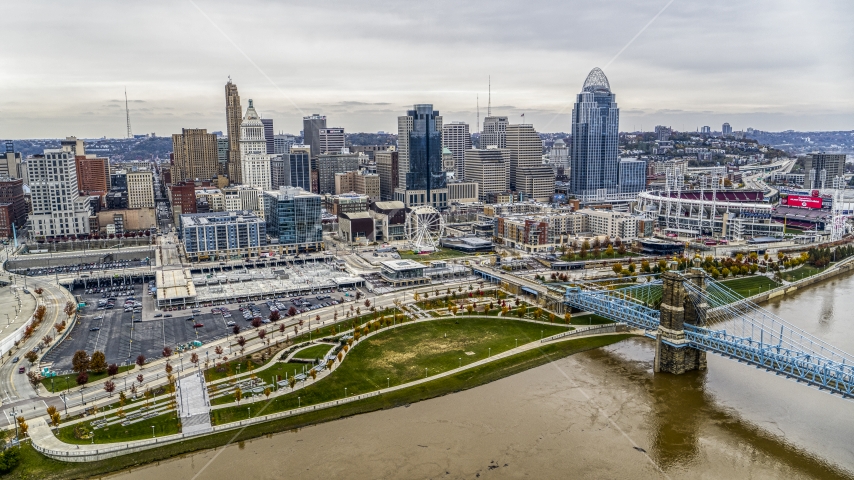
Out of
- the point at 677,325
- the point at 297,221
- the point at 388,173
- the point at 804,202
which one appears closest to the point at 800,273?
the point at 677,325

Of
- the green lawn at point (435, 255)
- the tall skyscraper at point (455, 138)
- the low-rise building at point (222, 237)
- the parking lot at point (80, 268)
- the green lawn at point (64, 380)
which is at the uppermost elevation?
the tall skyscraper at point (455, 138)

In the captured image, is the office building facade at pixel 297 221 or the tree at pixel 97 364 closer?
the tree at pixel 97 364

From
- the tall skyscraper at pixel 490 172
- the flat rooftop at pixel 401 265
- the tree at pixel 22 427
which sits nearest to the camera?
the tree at pixel 22 427

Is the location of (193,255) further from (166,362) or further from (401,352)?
(401,352)

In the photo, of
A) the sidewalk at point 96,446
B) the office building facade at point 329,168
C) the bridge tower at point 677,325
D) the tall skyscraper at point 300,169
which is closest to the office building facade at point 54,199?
the tall skyscraper at point 300,169

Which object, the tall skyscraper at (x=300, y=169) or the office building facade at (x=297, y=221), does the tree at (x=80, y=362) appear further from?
the tall skyscraper at (x=300, y=169)

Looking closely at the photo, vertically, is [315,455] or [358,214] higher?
[358,214]

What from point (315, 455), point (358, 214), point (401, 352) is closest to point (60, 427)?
point (315, 455)
